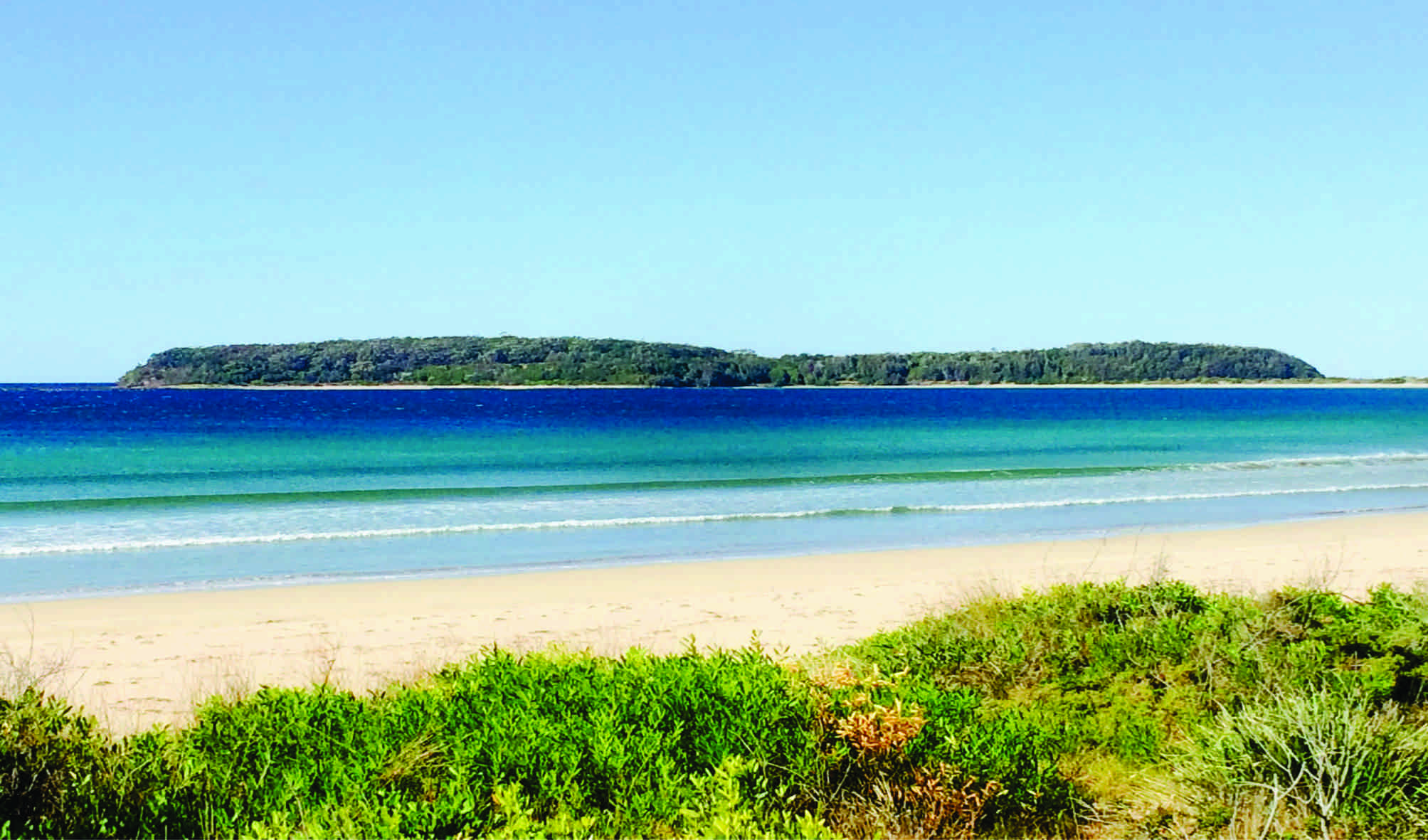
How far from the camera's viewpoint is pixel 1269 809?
474cm

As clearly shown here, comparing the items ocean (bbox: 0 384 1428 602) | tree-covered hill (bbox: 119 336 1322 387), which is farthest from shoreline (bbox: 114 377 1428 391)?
ocean (bbox: 0 384 1428 602)

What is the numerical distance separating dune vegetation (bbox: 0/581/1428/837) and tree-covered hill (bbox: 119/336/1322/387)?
14856cm

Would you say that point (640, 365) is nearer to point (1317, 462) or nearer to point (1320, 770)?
point (1317, 462)

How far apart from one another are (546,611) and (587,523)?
9.25m

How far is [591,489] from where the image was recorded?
3000cm

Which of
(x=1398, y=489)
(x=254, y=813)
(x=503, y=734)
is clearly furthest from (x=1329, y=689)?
(x=1398, y=489)

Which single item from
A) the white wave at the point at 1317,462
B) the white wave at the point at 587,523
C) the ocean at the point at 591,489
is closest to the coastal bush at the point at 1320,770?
the ocean at the point at 591,489

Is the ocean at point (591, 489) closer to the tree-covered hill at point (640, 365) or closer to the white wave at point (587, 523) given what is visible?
the white wave at point (587, 523)

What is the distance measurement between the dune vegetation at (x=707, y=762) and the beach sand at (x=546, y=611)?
166 cm

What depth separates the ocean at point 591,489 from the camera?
1884cm

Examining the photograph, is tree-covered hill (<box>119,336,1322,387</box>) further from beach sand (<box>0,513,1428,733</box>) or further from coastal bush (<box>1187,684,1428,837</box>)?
coastal bush (<box>1187,684,1428,837</box>)

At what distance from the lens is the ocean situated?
18.8 meters

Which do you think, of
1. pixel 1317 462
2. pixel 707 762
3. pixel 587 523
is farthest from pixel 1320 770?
pixel 1317 462

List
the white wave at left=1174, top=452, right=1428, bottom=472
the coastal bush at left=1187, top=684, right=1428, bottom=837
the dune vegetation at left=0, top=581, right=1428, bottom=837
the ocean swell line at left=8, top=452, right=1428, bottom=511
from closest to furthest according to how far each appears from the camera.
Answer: the dune vegetation at left=0, top=581, right=1428, bottom=837 < the coastal bush at left=1187, top=684, right=1428, bottom=837 < the ocean swell line at left=8, top=452, right=1428, bottom=511 < the white wave at left=1174, top=452, right=1428, bottom=472
